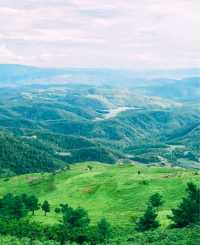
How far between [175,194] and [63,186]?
5714 centimetres

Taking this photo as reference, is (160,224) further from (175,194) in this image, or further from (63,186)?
(63,186)

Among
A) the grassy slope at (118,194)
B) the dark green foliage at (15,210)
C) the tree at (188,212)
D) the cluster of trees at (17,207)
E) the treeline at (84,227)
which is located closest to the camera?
the treeline at (84,227)

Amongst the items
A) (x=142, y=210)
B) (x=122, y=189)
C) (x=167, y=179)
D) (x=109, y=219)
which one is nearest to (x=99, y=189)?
(x=122, y=189)

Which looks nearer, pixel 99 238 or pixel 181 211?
pixel 99 238

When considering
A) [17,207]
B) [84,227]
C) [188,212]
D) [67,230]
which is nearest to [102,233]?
[67,230]

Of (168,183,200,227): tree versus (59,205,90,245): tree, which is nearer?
(59,205,90,245): tree

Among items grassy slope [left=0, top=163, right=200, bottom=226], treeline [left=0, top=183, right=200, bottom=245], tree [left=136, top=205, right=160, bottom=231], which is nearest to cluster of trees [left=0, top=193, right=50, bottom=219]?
grassy slope [left=0, top=163, right=200, bottom=226]

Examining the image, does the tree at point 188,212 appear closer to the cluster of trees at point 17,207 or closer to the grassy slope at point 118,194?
the grassy slope at point 118,194

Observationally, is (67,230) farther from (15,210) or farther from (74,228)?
(15,210)

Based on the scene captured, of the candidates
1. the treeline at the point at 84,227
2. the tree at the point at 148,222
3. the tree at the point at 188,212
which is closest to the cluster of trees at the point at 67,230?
the treeline at the point at 84,227

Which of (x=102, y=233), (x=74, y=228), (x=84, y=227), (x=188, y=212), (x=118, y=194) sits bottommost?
(x=84, y=227)

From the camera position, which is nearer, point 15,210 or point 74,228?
point 74,228

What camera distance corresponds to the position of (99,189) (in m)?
178

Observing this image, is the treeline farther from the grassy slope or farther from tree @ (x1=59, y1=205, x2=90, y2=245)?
the grassy slope
